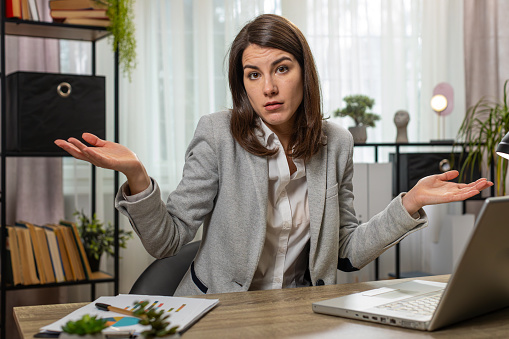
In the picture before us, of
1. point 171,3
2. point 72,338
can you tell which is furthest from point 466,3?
point 72,338

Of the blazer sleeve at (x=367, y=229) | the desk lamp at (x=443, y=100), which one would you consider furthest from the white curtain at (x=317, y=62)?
the blazer sleeve at (x=367, y=229)

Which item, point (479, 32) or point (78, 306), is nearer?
point (78, 306)

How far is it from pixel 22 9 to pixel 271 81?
1440mm

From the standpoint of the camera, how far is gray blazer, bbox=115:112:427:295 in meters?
1.47

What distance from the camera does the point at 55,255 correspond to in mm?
2553

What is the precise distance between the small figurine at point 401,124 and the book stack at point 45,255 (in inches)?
66.4

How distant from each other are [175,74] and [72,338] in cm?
255

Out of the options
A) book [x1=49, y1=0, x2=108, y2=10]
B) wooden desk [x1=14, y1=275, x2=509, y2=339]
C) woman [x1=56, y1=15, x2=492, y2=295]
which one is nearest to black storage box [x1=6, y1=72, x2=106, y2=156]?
book [x1=49, y1=0, x2=108, y2=10]

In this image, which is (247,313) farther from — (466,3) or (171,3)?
(466,3)

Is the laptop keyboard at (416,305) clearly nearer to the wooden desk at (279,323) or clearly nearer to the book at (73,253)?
the wooden desk at (279,323)

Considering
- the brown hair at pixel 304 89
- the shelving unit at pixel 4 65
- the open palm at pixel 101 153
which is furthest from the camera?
the shelving unit at pixel 4 65

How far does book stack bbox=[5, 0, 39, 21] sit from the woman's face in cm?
132

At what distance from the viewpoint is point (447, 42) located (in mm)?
3668

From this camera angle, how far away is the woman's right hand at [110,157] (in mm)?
1158
